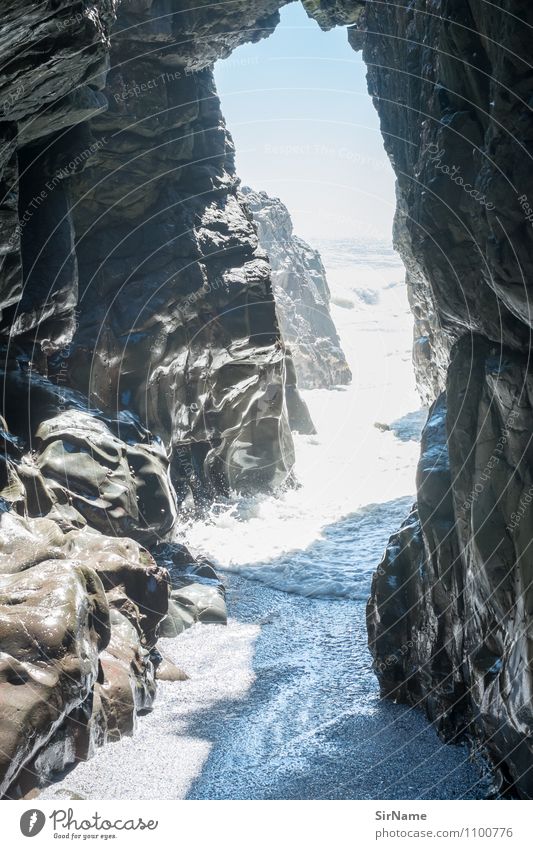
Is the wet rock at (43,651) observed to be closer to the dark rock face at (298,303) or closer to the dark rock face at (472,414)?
the dark rock face at (472,414)

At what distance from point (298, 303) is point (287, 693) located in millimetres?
51237

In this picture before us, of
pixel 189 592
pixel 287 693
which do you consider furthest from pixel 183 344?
pixel 287 693

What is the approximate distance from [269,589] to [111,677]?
34.5 ft

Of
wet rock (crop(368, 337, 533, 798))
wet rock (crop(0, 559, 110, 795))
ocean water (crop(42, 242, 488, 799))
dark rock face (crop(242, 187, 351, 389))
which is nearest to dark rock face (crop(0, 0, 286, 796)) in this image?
wet rock (crop(0, 559, 110, 795))

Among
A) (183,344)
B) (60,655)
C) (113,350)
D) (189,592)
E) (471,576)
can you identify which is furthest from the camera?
(183,344)

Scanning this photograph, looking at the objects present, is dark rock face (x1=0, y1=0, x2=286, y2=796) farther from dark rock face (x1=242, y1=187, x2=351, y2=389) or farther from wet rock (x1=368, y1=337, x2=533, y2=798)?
dark rock face (x1=242, y1=187, x2=351, y2=389)

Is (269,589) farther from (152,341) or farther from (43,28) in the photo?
(43,28)

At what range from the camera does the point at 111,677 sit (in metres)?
12.1

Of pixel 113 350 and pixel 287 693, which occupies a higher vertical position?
pixel 113 350

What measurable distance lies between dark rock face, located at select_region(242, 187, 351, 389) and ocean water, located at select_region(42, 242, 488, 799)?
83.9ft

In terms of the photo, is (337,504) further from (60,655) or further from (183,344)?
(60,655)

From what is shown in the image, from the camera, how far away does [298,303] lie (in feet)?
205

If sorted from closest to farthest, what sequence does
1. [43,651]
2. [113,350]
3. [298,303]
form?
[43,651]
[113,350]
[298,303]
